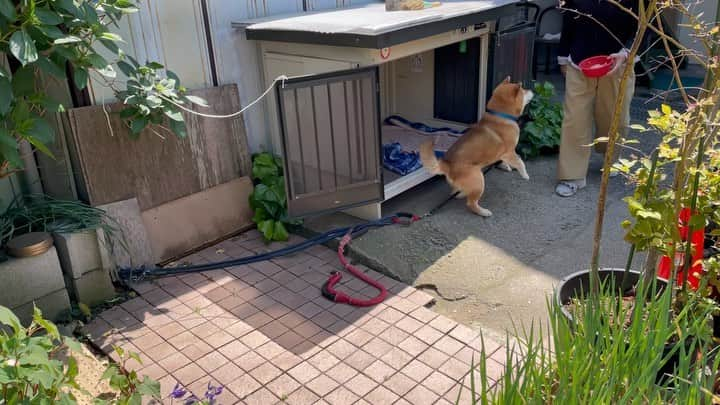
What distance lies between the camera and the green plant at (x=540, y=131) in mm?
6219

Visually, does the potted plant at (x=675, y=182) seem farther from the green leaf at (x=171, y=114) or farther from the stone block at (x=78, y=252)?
the stone block at (x=78, y=252)

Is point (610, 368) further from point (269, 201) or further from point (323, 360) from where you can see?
point (269, 201)

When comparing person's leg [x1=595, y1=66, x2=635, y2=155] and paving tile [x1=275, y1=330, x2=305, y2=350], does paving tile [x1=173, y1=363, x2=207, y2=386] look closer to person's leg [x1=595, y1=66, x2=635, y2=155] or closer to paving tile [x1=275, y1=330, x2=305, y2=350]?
paving tile [x1=275, y1=330, x2=305, y2=350]

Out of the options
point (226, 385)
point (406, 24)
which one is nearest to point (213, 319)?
point (226, 385)

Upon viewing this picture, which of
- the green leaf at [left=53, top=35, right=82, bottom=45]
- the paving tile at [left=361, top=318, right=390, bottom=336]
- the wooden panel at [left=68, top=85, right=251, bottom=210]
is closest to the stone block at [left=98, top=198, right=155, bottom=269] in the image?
the wooden panel at [left=68, top=85, right=251, bottom=210]

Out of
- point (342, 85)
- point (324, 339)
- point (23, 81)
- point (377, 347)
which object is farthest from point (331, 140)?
point (23, 81)

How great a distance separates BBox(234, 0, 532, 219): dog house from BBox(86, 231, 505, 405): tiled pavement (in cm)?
71

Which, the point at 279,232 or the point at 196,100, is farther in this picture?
the point at 279,232

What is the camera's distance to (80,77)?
3.51 meters

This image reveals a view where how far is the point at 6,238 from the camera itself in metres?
3.76

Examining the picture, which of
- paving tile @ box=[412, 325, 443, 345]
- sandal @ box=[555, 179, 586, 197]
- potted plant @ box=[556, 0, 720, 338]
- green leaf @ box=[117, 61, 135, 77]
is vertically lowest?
paving tile @ box=[412, 325, 443, 345]

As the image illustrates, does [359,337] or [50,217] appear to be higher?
[50,217]

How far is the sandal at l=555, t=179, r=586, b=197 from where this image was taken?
17.8 ft

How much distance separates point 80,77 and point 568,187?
414 centimetres
